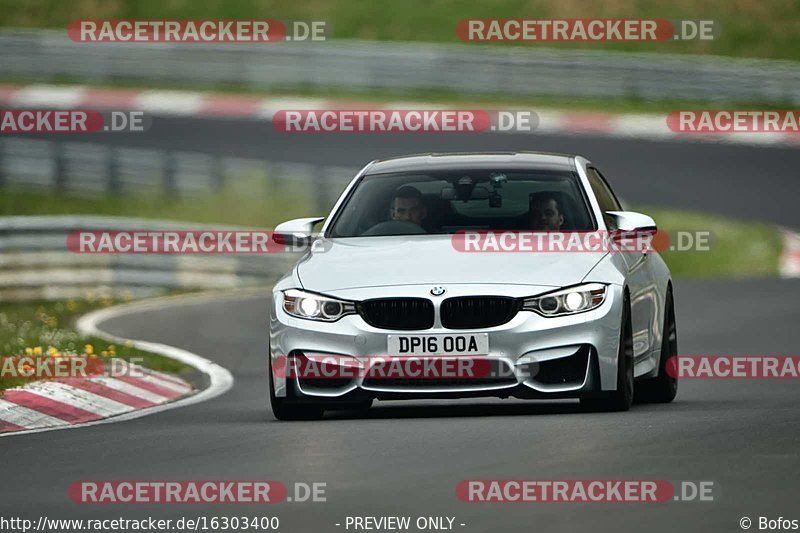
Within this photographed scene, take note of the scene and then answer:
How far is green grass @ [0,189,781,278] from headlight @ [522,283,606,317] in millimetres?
13834

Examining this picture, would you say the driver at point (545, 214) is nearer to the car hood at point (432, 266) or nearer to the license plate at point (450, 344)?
the car hood at point (432, 266)

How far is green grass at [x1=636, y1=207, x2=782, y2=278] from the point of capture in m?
25.0

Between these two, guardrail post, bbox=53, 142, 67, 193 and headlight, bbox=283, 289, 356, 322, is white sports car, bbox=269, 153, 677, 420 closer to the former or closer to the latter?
headlight, bbox=283, 289, 356, 322

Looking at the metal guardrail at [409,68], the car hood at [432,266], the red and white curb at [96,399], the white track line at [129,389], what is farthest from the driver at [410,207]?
the metal guardrail at [409,68]

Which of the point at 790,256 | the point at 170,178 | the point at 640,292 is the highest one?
the point at 170,178

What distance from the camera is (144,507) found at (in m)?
8.14

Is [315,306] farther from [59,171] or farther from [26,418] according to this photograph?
[59,171]

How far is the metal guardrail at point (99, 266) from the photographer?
23016mm

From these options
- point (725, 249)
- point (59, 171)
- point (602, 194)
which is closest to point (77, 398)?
point (602, 194)

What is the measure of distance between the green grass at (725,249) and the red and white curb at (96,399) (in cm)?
1087

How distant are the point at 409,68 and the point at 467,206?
29734 millimetres

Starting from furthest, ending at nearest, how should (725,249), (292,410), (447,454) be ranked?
(725,249) → (292,410) → (447,454)

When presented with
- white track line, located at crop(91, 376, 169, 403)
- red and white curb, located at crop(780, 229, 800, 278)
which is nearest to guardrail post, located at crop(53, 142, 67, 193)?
red and white curb, located at crop(780, 229, 800, 278)

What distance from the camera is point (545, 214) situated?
11.6 metres
